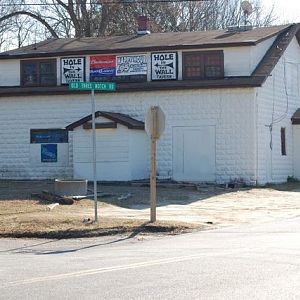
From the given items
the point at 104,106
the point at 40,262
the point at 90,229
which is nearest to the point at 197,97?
the point at 104,106

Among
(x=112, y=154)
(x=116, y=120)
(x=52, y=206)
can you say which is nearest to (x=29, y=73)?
(x=116, y=120)

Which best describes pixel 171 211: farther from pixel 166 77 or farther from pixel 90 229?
pixel 166 77

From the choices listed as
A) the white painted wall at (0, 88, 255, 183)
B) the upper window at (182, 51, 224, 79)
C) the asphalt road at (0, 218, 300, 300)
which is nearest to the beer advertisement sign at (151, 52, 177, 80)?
the upper window at (182, 51, 224, 79)

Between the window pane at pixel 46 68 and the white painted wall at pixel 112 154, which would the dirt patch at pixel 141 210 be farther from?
the window pane at pixel 46 68

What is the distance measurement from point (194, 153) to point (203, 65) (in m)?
3.99

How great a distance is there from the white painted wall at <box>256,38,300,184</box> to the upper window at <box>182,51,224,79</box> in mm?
2155

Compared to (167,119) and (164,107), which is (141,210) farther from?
(164,107)

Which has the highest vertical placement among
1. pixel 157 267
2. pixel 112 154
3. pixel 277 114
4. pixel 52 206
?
pixel 277 114

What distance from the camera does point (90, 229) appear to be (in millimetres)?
16781

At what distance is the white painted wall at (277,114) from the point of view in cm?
3188

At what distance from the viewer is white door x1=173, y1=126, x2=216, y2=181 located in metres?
31.9

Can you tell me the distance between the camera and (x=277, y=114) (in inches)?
1336

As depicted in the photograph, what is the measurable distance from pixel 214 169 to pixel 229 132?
1.77 metres

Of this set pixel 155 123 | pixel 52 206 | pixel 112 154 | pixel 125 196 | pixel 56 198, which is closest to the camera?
pixel 155 123
